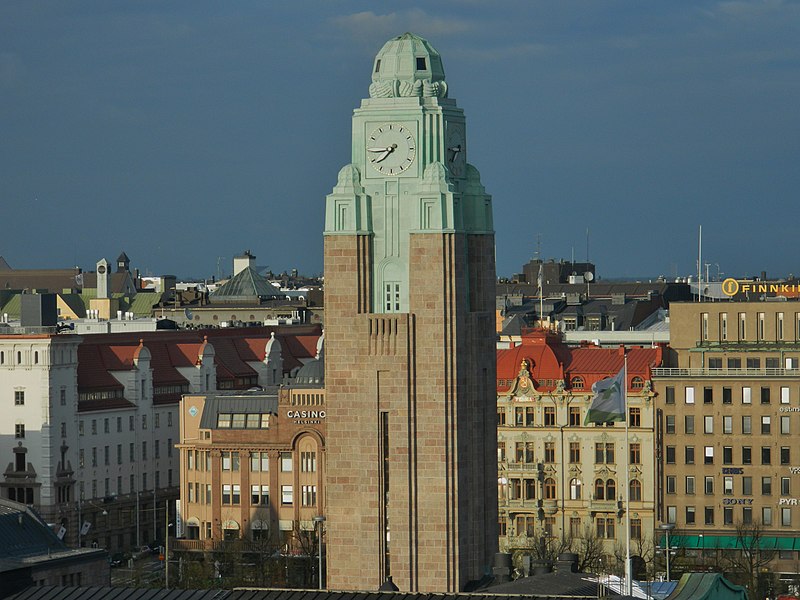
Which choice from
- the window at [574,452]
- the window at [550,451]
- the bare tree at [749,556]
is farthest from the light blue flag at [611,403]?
the window at [550,451]

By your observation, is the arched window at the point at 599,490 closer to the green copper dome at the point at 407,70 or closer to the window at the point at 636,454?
the window at the point at 636,454

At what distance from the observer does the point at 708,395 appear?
19350 centimetres

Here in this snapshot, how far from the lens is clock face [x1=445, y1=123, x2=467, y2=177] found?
457ft

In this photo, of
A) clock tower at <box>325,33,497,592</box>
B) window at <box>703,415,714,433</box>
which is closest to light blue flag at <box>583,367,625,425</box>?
clock tower at <box>325,33,497,592</box>

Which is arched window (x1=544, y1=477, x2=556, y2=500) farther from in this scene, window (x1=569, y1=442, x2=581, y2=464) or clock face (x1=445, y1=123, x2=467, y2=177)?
clock face (x1=445, y1=123, x2=467, y2=177)

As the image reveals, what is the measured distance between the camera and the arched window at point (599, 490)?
197 metres

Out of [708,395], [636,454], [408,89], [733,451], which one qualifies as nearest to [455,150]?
[408,89]

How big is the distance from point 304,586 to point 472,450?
32793mm

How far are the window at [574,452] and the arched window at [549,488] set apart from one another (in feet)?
6.89

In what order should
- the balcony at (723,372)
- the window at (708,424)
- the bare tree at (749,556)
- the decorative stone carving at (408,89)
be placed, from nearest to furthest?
the decorative stone carving at (408,89) → the bare tree at (749,556) → the balcony at (723,372) → the window at (708,424)

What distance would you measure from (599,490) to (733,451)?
36.2ft

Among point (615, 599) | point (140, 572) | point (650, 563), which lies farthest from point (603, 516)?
point (615, 599)

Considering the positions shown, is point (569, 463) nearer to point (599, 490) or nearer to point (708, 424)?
point (599, 490)

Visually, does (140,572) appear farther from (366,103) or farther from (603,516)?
(366,103)
